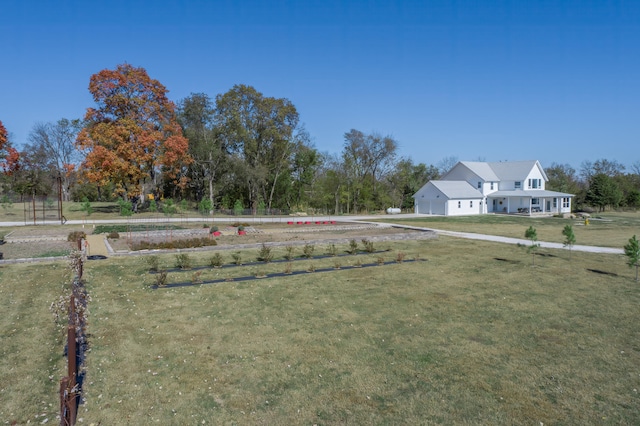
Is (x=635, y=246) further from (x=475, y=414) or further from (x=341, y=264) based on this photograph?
(x=475, y=414)

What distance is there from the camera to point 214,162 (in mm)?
41750

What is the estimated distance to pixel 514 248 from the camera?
18062 millimetres

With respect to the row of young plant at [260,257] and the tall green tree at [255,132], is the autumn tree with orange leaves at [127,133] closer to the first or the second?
the tall green tree at [255,132]

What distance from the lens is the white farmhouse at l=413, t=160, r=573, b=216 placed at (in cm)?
4478

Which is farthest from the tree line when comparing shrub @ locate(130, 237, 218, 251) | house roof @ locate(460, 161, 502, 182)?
shrub @ locate(130, 237, 218, 251)

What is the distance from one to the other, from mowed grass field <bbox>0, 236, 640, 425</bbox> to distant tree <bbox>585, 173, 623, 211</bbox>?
4729 centimetres

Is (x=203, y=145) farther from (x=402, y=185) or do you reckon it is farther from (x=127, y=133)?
(x=402, y=185)

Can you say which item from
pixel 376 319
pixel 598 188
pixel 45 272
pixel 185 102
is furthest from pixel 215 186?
pixel 598 188

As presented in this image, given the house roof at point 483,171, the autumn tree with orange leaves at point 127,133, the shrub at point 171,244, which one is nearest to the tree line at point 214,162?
the autumn tree with orange leaves at point 127,133

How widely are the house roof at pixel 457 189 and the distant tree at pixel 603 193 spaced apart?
54.9 ft

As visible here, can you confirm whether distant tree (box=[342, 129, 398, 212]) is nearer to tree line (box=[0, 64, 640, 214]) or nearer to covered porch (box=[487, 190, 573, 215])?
tree line (box=[0, 64, 640, 214])

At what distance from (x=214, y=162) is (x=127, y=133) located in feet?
34.8

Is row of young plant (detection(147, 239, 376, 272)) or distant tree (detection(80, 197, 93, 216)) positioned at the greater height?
distant tree (detection(80, 197, 93, 216))

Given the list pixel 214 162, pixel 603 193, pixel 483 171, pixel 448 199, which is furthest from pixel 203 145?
pixel 603 193
